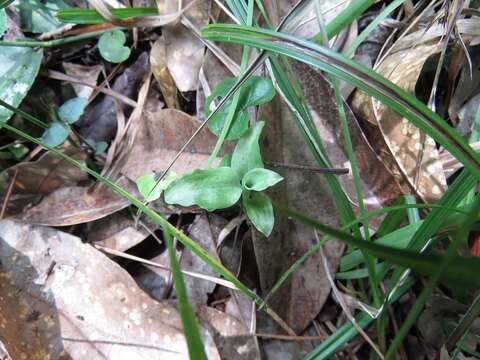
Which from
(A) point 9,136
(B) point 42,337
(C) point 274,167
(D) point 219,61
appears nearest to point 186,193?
(C) point 274,167

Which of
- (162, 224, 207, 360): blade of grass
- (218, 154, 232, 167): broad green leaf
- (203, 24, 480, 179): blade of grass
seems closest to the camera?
(162, 224, 207, 360): blade of grass

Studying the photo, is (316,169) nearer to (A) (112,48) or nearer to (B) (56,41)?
(A) (112,48)

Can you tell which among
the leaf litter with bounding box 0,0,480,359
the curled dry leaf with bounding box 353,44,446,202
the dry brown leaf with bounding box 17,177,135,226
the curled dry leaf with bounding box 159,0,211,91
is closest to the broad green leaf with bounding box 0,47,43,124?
the leaf litter with bounding box 0,0,480,359

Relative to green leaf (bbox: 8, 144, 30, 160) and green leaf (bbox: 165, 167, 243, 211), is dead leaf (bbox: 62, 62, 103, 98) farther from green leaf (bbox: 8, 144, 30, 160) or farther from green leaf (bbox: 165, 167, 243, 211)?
green leaf (bbox: 165, 167, 243, 211)

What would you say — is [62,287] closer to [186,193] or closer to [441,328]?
[186,193]

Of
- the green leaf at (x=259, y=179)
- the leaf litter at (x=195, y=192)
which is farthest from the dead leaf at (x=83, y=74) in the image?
the green leaf at (x=259, y=179)

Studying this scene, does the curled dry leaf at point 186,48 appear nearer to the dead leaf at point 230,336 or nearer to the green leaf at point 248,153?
the green leaf at point 248,153
